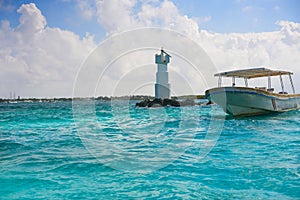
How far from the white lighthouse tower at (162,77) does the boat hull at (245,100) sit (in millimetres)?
24589

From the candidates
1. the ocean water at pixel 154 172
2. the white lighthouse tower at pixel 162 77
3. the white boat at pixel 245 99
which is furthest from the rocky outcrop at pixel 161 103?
the ocean water at pixel 154 172

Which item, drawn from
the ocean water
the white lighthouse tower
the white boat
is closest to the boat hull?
the white boat

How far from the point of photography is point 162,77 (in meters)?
46.9

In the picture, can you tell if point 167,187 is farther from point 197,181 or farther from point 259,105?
point 259,105

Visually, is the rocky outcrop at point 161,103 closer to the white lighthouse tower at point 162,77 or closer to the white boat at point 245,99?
the white lighthouse tower at point 162,77

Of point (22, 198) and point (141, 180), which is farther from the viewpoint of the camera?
point (141, 180)

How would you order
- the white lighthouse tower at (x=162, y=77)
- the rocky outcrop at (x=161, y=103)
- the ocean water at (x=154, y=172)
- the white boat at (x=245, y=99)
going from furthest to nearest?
1. the rocky outcrop at (x=161, y=103)
2. the white lighthouse tower at (x=162, y=77)
3. the white boat at (x=245, y=99)
4. the ocean water at (x=154, y=172)

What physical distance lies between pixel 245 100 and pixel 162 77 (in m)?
28.0

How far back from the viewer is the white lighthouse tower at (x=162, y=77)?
1825 inches

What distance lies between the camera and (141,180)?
574 centimetres

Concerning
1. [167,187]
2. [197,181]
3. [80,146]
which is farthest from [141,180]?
[80,146]

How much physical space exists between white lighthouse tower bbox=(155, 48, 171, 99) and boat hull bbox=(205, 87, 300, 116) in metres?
24.6

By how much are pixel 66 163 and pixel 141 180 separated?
2.49 meters

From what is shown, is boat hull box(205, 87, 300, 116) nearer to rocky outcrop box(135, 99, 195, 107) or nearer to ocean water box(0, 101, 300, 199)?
ocean water box(0, 101, 300, 199)
